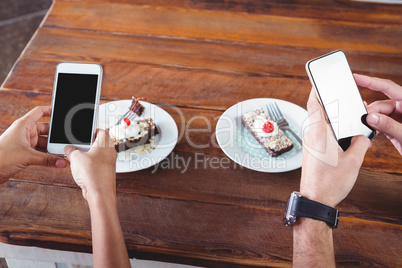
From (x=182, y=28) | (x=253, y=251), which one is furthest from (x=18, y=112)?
(x=253, y=251)

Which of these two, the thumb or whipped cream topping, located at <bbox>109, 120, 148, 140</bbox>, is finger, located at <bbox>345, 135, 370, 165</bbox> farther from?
whipped cream topping, located at <bbox>109, 120, 148, 140</bbox>

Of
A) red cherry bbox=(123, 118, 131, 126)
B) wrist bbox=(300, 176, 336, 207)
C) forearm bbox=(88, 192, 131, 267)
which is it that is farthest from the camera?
red cherry bbox=(123, 118, 131, 126)

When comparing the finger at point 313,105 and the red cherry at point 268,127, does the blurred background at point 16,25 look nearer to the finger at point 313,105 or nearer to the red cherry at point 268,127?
the red cherry at point 268,127

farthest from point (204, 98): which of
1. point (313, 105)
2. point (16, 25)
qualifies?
point (16, 25)

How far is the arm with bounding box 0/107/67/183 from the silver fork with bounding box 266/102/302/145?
78cm

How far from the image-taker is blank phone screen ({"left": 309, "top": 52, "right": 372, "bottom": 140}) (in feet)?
3.71

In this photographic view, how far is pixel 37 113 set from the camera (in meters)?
1.18

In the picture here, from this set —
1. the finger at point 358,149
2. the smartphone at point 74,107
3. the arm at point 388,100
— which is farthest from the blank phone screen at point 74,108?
the arm at point 388,100

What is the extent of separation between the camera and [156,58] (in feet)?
5.19

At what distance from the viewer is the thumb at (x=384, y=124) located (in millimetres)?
1088

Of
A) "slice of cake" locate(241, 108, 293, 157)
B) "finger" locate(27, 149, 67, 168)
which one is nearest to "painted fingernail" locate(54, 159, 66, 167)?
"finger" locate(27, 149, 67, 168)

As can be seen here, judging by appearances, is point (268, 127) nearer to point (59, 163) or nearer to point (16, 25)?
point (59, 163)

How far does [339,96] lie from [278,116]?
A: 0.89ft

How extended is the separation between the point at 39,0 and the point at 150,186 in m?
3.16
